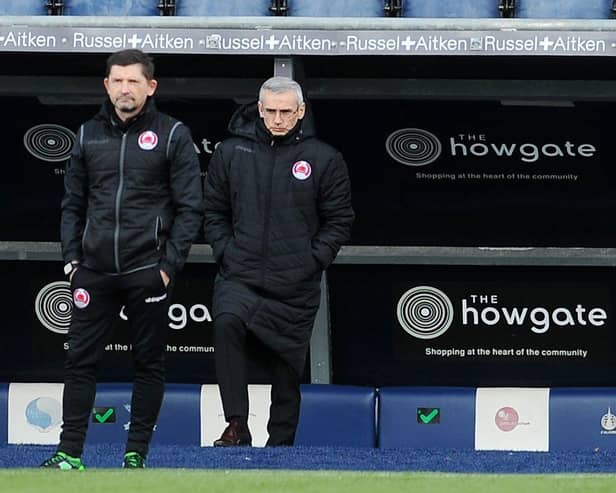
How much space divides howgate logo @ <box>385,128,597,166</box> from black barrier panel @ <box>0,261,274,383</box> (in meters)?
1.30

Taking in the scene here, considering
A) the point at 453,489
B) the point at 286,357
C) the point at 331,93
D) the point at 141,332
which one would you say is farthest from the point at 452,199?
the point at 453,489

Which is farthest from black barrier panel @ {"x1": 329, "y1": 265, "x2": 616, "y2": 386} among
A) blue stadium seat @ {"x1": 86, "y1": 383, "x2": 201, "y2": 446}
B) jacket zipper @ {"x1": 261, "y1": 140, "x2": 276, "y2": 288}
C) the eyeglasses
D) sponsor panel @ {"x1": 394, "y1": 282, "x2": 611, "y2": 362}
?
the eyeglasses

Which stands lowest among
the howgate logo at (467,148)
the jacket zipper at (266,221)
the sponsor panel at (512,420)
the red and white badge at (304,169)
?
the sponsor panel at (512,420)

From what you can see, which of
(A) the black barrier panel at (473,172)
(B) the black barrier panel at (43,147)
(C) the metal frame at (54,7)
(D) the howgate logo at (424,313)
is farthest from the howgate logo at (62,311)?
(C) the metal frame at (54,7)

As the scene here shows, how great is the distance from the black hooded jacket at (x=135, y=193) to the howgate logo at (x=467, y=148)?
369 cm

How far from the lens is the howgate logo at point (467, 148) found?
10.6 metres

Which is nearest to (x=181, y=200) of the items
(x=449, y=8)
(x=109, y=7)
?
(x=109, y=7)

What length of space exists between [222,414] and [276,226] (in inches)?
75.2

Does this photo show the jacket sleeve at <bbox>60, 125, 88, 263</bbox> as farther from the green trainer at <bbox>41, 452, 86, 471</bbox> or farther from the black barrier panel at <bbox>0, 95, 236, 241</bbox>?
the black barrier panel at <bbox>0, 95, 236, 241</bbox>

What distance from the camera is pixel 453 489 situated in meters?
6.13

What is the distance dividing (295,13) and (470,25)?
3.94 feet

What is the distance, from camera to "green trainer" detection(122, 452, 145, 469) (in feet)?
22.7

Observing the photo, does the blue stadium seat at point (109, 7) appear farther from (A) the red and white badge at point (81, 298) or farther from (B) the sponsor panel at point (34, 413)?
(A) the red and white badge at point (81, 298)

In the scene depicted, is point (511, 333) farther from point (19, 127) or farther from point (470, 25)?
point (19, 127)
